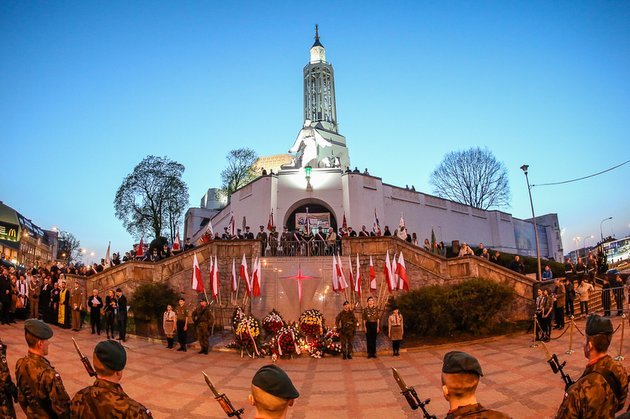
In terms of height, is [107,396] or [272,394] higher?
[272,394]

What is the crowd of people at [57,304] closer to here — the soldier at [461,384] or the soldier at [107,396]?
the soldier at [107,396]

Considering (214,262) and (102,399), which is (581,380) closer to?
(102,399)

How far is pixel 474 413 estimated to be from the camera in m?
2.67

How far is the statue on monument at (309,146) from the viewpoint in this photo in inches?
1369

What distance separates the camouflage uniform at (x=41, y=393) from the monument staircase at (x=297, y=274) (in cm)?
1262

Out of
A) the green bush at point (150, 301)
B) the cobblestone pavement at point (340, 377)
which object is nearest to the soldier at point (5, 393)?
the cobblestone pavement at point (340, 377)

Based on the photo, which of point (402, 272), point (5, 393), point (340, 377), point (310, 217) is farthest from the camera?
point (310, 217)

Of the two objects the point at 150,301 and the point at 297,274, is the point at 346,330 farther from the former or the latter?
the point at 150,301

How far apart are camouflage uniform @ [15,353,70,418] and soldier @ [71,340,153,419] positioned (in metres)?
0.99

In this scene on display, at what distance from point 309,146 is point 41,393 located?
33.6 m

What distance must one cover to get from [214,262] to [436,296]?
8.62m

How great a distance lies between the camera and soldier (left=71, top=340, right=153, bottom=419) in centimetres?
→ 331

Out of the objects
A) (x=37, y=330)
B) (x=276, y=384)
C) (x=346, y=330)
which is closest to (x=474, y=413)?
(x=276, y=384)

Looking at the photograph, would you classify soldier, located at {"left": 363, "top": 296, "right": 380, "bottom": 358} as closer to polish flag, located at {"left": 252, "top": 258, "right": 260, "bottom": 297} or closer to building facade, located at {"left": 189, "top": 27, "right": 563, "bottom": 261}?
polish flag, located at {"left": 252, "top": 258, "right": 260, "bottom": 297}
